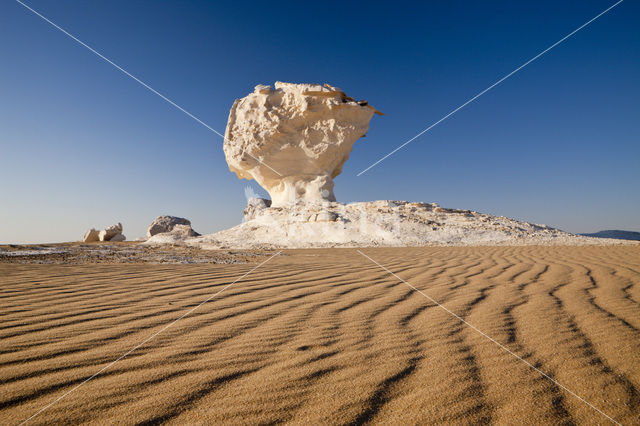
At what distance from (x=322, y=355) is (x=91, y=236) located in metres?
18.6

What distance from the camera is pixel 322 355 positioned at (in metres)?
1.67

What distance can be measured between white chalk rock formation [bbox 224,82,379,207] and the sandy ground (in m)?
15.0

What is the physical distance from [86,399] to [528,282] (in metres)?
3.92

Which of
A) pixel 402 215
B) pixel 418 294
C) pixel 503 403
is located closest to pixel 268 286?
pixel 418 294

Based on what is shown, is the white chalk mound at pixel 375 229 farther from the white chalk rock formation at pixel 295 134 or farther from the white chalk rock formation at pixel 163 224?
the white chalk rock formation at pixel 163 224

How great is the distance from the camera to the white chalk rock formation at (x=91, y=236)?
15992mm

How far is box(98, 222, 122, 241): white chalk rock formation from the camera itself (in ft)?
52.0

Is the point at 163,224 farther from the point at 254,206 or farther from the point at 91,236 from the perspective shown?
the point at 254,206

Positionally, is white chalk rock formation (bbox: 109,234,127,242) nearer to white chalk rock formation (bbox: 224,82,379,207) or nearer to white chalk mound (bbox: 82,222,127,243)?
white chalk mound (bbox: 82,222,127,243)

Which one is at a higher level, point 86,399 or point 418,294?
point 418,294

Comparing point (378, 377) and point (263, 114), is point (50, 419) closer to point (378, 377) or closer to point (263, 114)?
point (378, 377)

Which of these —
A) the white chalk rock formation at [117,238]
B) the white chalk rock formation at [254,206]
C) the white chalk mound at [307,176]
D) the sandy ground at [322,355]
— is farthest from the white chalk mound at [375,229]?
the sandy ground at [322,355]

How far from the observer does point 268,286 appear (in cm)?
338

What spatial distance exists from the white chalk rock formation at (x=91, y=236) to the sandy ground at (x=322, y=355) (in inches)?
605
